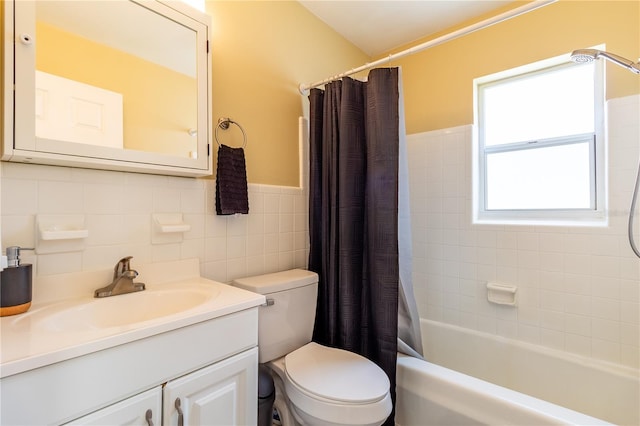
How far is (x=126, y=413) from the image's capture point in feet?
2.56

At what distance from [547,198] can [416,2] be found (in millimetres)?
1477

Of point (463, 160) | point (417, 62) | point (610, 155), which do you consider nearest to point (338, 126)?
point (463, 160)

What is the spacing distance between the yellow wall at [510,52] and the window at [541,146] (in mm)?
111

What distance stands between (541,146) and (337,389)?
1.92 meters

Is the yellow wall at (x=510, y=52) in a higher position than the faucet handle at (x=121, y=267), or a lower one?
higher

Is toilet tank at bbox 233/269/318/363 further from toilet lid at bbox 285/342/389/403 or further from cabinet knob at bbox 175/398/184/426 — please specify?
cabinet knob at bbox 175/398/184/426

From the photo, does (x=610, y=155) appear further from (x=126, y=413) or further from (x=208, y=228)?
(x=126, y=413)

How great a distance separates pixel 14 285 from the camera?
0.86 m

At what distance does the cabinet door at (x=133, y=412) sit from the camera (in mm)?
729

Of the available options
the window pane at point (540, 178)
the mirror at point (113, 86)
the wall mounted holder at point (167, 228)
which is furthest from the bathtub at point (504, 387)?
the mirror at point (113, 86)

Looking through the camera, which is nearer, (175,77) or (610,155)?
(175,77)

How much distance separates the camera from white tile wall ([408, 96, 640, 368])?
1.57 meters

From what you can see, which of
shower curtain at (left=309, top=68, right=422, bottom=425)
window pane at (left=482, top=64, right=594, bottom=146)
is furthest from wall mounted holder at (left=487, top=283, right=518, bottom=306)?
window pane at (left=482, top=64, right=594, bottom=146)

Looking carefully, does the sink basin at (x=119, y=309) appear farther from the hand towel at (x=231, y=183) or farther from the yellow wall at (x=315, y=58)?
the yellow wall at (x=315, y=58)
